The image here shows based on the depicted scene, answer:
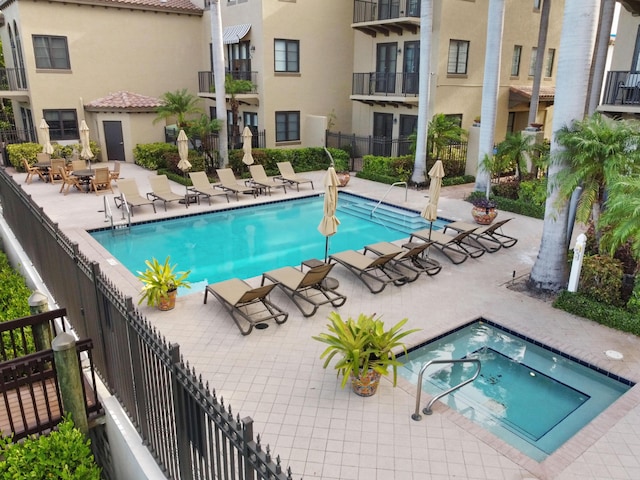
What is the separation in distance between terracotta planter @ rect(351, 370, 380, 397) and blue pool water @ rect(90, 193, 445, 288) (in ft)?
20.6

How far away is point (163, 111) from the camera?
22875mm

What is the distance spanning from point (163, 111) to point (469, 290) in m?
17.2

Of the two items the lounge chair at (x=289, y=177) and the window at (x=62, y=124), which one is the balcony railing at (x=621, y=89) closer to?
the lounge chair at (x=289, y=177)

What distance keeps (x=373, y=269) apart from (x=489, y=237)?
4856 millimetres

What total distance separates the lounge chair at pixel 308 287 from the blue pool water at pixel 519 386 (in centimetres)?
222

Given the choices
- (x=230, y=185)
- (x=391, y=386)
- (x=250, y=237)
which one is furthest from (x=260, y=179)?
(x=391, y=386)

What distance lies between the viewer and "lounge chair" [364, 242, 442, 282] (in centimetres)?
1188

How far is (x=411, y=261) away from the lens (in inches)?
491

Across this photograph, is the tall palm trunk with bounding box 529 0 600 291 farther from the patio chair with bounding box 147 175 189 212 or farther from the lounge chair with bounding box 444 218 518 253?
the patio chair with bounding box 147 175 189 212

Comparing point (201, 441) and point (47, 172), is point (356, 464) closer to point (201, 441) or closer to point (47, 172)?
point (201, 441)

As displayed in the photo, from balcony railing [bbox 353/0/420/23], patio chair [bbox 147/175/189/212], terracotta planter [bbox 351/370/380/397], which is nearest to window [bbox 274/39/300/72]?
balcony railing [bbox 353/0/420/23]

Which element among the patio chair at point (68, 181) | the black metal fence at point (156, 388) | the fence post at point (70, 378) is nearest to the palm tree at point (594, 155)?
the black metal fence at point (156, 388)

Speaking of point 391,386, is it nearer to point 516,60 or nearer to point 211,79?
point 211,79

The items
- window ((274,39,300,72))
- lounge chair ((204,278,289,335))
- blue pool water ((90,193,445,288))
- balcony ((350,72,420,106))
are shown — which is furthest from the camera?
window ((274,39,300,72))
